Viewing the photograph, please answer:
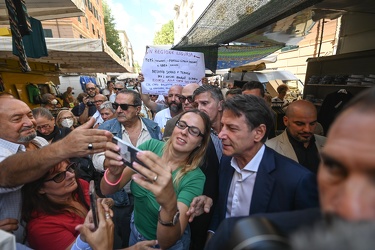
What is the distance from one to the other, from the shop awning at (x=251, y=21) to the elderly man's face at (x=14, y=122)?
285cm

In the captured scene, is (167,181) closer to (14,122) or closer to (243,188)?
(243,188)

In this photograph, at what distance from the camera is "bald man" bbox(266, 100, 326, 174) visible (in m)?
2.36

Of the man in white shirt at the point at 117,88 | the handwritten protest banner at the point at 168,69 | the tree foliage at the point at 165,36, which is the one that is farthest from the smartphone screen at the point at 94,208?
the tree foliage at the point at 165,36

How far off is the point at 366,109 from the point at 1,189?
1.90 m

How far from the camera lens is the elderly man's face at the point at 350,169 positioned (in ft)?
1.23

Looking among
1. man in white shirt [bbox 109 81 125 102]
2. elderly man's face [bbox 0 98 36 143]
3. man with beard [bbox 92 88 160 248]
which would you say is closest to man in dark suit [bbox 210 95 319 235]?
man with beard [bbox 92 88 160 248]

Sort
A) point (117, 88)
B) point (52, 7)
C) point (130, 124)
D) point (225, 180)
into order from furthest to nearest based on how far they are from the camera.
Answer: point (117, 88), point (52, 7), point (130, 124), point (225, 180)

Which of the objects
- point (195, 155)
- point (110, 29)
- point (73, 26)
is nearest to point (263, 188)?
point (195, 155)

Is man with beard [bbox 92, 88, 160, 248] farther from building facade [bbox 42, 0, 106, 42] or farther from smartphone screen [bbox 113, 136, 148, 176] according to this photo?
building facade [bbox 42, 0, 106, 42]

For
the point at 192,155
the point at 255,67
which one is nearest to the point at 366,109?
the point at 192,155

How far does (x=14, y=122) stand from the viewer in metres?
1.89

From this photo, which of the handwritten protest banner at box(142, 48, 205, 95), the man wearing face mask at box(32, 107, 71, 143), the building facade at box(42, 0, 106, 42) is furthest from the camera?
the building facade at box(42, 0, 106, 42)

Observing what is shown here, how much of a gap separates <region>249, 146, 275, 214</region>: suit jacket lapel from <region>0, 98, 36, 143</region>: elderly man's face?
2185 millimetres

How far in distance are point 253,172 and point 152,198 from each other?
2.77 feet
